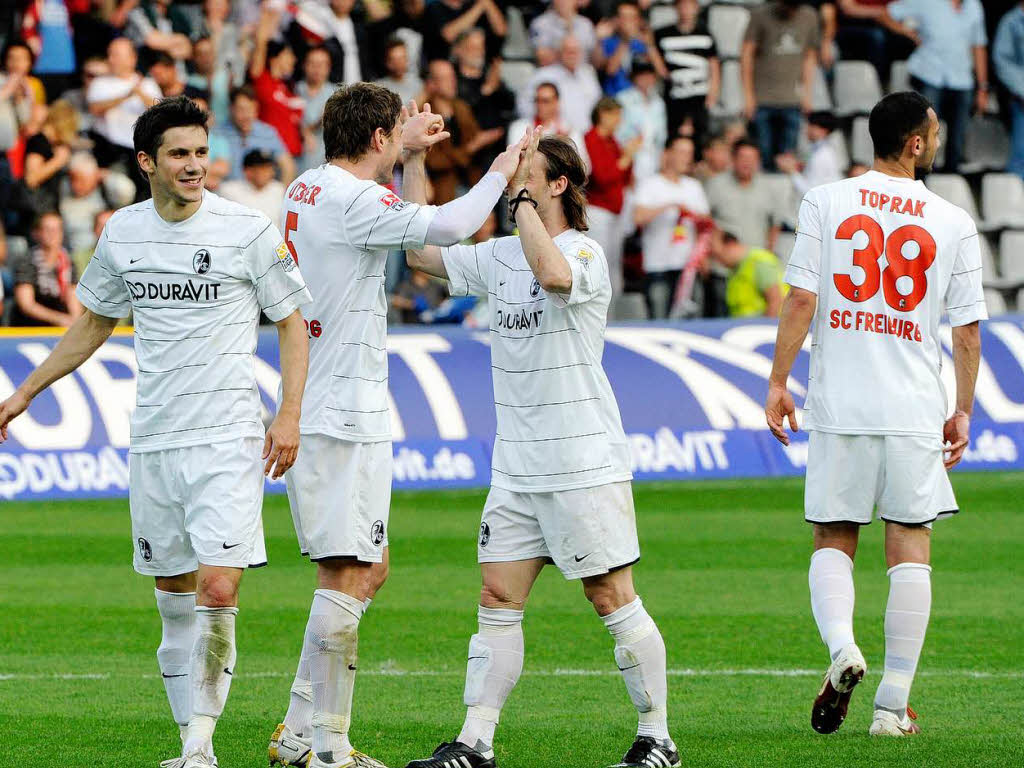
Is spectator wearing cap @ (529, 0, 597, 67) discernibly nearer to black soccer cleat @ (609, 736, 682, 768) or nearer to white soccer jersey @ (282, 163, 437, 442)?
white soccer jersey @ (282, 163, 437, 442)

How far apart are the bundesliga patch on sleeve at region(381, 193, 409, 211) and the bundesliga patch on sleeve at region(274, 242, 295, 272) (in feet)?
1.18

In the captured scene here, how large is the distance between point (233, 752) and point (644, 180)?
1198cm

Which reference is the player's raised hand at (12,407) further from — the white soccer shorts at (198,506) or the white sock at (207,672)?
the white sock at (207,672)

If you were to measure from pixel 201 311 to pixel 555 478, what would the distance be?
1311 mm

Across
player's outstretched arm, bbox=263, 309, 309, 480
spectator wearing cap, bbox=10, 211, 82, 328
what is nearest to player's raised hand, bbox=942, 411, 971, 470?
player's outstretched arm, bbox=263, 309, 309, 480

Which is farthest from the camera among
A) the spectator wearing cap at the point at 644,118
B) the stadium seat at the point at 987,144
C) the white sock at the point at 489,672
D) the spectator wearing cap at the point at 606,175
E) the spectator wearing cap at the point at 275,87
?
the stadium seat at the point at 987,144

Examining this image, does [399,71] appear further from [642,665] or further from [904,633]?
[642,665]

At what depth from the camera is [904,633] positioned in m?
6.58

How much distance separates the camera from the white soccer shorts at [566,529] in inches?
239

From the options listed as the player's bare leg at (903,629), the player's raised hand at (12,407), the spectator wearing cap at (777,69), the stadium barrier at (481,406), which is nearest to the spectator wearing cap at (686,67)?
Result: the spectator wearing cap at (777,69)

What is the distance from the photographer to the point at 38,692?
7.55 m

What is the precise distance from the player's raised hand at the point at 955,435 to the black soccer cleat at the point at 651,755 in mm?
1609

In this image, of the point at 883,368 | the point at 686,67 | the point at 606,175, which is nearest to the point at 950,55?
the point at 686,67

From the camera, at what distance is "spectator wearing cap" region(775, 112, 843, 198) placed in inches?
738
